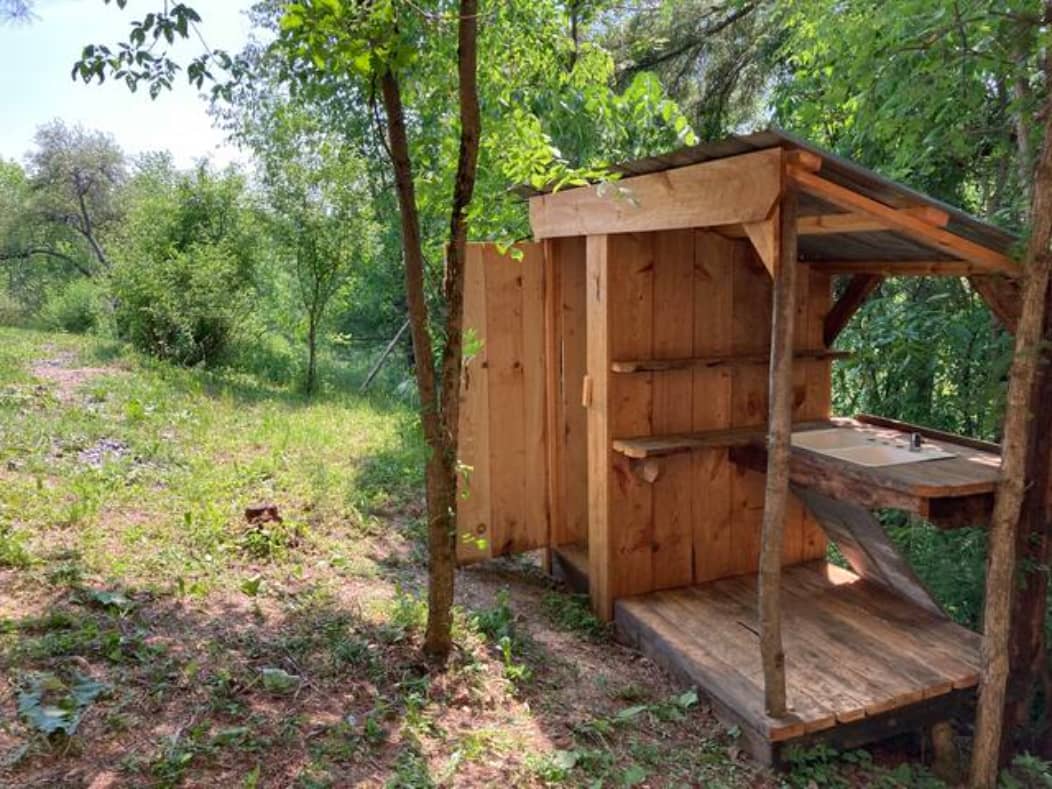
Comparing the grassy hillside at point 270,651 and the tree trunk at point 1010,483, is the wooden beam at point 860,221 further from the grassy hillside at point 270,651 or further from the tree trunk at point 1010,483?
the grassy hillside at point 270,651

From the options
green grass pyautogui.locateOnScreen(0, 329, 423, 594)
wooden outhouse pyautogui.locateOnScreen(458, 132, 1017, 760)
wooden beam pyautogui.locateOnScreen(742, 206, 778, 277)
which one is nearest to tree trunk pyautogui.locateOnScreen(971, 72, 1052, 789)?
wooden outhouse pyautogui.locateOnScreen(458, 132, 1017, 760)

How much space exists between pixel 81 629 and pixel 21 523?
119 cm

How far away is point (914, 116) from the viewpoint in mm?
3732

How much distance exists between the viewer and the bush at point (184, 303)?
28.0 ft

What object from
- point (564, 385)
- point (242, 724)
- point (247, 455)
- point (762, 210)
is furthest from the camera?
point (247, 455)

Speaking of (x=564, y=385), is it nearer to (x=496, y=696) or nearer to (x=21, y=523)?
(x=496, y=696)

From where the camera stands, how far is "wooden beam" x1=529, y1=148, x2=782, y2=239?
2576 millimetres

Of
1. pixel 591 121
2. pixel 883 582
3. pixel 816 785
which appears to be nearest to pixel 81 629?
pixel 816 785

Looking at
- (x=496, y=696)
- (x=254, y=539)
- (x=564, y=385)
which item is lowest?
(x=496, y=696)

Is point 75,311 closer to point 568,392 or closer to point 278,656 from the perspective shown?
point 568,392

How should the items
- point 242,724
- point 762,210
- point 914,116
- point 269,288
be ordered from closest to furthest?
1. point 242,724
2. point 762,210
3. point 914,116
4. point 269,288

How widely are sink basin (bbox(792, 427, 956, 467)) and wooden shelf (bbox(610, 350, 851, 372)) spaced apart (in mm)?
406

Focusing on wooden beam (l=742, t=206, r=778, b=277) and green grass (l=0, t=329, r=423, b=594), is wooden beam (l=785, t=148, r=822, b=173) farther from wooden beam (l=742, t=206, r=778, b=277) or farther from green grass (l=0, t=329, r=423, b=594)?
green grass (l=0, t=329, r=423, b=594)

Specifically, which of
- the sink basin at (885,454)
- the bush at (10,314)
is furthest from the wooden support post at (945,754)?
the bush at (10,314)
